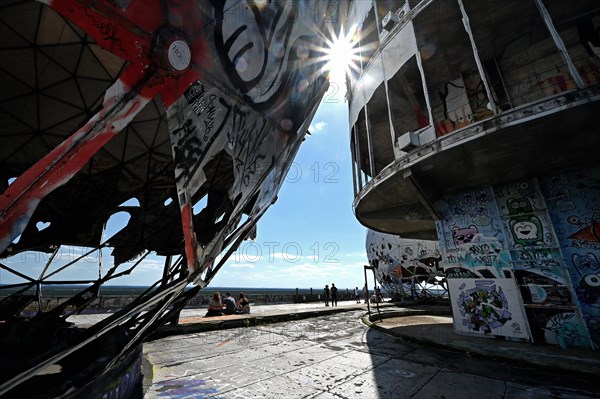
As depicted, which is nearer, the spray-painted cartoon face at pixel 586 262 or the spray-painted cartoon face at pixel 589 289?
the spray-painted cartoon face at pixel 589 289

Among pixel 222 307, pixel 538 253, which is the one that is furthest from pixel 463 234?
pixel 222 307

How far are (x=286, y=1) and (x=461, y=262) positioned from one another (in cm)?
954

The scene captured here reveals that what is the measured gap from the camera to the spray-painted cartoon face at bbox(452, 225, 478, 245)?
29.6 ft

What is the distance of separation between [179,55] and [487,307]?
10596 mm

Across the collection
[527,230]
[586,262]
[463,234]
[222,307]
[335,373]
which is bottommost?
[335,373]

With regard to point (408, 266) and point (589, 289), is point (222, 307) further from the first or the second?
point (408, 266)

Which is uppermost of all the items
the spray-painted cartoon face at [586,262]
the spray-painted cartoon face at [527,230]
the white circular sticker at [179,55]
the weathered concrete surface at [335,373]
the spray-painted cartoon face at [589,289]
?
the white circular sticker at [179,55]

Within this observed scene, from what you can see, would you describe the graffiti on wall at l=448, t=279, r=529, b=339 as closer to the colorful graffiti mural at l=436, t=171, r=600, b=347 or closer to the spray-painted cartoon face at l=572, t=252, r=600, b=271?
the colorful graffiti mural at l=436, t=171, r=600, b=347

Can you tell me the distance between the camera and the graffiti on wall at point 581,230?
22.2ft

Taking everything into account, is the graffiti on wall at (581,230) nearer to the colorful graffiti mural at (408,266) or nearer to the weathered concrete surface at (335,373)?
the weathered concrete surface at (335,373)

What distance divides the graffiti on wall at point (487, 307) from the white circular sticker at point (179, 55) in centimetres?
1029

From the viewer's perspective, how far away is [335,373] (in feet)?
16.2

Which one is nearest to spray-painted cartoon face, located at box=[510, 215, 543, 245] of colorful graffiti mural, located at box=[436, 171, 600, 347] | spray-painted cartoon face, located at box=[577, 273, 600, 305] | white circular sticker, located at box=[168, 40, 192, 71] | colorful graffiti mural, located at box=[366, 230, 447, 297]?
colorful graffiti mural, located at box=[436, 171, 600, 347]

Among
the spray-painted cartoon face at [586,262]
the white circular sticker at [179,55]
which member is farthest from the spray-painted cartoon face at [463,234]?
the white circular sticker at [179,55]
